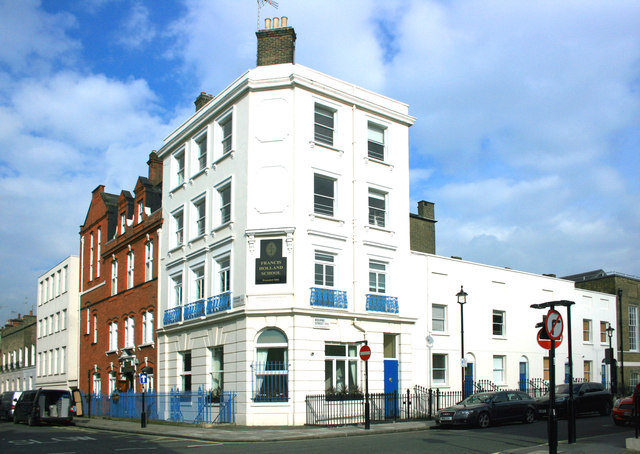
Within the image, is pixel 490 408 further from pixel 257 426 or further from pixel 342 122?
pixel 342 122

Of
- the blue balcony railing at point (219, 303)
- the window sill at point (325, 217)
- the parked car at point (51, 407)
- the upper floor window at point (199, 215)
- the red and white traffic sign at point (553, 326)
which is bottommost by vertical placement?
the parked car at point (51, 407)

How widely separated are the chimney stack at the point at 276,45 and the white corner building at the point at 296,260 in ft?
0.19

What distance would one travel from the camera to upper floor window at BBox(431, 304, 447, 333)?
105ft

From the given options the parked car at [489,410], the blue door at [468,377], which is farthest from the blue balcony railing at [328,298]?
the blue door at [468,377]

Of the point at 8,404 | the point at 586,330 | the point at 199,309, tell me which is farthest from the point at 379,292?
the point at 8,404

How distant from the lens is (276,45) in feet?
93.4

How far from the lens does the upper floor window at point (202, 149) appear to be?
104 feet

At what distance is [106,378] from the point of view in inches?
1598

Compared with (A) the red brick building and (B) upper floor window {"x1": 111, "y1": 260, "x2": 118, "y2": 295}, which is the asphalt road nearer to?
(A) the red brick building

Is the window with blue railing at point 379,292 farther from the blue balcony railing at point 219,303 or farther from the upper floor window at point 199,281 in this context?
the upper floor window at point 199,281

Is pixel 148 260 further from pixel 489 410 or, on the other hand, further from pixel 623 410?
pixel 623 410

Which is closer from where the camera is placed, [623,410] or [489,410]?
[623,410]

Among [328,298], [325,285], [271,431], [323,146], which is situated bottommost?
[271,431]

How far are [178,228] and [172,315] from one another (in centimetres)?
468
